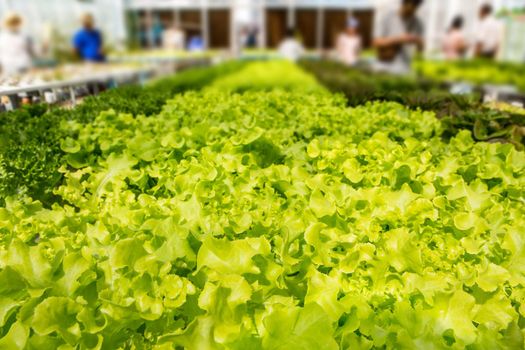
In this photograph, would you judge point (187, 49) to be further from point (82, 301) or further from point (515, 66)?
point (82, 301)

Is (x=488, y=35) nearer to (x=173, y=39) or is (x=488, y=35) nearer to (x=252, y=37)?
(x=252, y=37)

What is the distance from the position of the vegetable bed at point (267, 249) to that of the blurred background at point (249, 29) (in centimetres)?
853

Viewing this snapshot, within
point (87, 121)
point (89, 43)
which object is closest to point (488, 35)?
point (89, 43)

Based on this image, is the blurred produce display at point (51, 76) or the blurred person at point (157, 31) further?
the blurred person at point (157, 31)

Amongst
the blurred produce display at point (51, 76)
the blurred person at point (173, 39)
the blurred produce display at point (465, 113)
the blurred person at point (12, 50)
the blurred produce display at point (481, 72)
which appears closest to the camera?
the blurred produce display at point (465, 113)

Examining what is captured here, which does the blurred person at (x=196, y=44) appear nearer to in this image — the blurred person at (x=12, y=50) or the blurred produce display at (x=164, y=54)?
the blurred produce display at (x=164, y=54)

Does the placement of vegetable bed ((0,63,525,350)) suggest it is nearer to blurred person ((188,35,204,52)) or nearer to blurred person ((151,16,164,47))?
blurred person ((188,35,204,52))

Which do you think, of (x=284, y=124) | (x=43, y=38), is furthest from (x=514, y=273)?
(x=43, y=38)

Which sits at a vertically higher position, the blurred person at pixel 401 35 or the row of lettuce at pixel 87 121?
the blurred person at pixel 401 35

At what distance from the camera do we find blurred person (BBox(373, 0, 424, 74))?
6.99m

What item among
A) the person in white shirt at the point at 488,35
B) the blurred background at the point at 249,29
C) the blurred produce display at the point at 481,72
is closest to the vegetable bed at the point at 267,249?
the blurred produce display at the point at 481,72

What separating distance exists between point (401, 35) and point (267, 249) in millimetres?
6292

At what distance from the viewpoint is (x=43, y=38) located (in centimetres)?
1398

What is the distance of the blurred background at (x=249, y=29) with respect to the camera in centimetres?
1201
